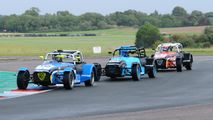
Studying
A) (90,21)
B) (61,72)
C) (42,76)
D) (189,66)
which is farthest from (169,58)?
(90,21)

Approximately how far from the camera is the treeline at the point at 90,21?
138 meters

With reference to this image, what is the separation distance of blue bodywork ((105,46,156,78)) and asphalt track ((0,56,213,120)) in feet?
4.03

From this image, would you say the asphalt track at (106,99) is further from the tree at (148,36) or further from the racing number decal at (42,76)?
the tree at (148,36)

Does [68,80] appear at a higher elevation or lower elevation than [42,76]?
lower

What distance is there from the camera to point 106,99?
19.8 metres

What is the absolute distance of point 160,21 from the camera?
144125 millimetres

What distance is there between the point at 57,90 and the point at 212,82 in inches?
295

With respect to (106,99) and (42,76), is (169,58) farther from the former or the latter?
(106,99)

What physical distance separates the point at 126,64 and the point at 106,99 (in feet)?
28.7

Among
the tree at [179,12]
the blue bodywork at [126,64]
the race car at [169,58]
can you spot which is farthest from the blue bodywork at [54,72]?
the tree at [179,12]

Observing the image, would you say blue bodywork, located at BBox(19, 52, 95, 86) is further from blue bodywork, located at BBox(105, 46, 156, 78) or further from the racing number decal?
blue bodywork, located at BBox(105, 46, 156, 78)

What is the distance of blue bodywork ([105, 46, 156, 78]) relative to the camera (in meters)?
28.3

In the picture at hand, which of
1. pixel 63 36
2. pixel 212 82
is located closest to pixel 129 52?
pixel 212 82

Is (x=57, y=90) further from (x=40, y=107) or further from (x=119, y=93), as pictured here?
(x=40, y=107)
